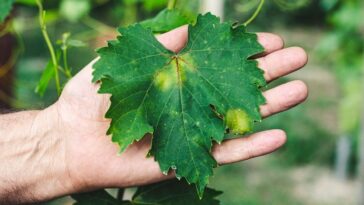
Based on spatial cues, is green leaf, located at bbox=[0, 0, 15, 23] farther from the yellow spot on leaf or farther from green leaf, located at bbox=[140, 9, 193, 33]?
the yellow spot on leaf

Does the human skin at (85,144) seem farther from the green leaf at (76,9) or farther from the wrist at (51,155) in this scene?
the green leaf at (76,9)

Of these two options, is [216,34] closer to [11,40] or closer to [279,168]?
[11,40]

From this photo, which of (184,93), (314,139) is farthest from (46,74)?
(314,139)

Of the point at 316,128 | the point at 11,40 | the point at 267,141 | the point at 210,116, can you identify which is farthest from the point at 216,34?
the point at 316,128

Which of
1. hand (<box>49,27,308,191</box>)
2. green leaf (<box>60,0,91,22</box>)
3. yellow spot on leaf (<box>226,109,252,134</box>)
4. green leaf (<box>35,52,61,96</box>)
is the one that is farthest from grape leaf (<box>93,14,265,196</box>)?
green leaf (<box>60,0,91,22</box>)

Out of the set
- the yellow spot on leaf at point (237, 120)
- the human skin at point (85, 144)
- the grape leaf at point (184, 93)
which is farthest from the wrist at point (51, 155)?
the yellow spot on leaf at point (237, 120)

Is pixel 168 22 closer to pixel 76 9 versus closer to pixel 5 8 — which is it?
pixel 5 8
